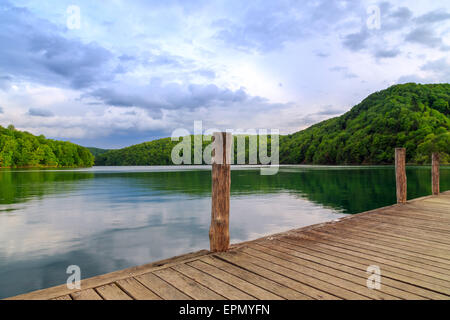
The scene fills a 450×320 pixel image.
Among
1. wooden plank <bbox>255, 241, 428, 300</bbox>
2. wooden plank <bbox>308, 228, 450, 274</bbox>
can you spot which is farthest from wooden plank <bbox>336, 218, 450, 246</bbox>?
wooden plank <bbox>255, 241, 428, 300</bbox>

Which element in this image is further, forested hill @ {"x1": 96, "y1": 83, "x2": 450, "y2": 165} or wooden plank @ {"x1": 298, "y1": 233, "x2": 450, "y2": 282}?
forested hill @ {"x1": 96, "y1": 83, "x2": 450, "y2": 165}

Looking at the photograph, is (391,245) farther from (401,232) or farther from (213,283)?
(213,283)

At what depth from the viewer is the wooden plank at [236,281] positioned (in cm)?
266

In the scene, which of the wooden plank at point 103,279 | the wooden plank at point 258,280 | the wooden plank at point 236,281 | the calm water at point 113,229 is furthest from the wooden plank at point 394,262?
the calm water at point 113,229

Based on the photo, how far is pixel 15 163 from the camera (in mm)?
92812

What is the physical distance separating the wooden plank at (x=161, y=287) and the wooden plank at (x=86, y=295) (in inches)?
17.8

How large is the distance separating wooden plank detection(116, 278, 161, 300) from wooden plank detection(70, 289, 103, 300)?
0.79 ft

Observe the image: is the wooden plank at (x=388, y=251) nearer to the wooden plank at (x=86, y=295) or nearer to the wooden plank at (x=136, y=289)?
the wooden plank at (x=136, y=289)

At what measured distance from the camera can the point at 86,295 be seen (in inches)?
103

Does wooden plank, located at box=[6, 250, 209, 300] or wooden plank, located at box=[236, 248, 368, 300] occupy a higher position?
wooden plank, located at box=[6, 250, 209, 300]

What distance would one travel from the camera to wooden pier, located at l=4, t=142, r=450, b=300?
2688 mm

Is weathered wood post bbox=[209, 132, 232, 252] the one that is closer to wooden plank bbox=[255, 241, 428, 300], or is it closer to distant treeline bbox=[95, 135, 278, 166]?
wooden plank bbox=[255, 241, 428, 300]
